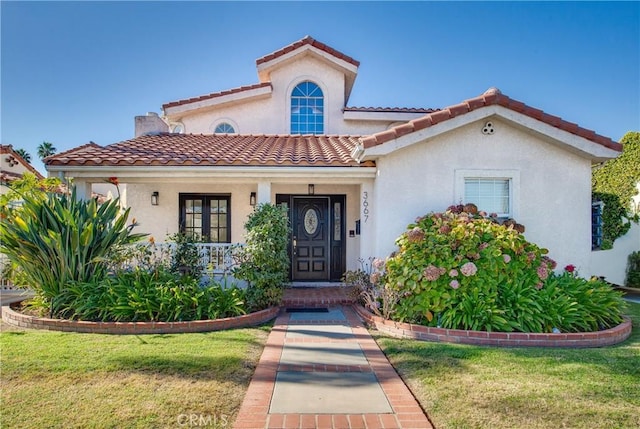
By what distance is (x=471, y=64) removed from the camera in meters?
13.8

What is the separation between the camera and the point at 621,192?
13953mm

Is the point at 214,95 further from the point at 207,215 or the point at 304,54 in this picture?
the point at 207,215

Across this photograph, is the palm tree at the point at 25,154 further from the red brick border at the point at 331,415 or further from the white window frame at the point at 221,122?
the red brick border at the point at 331,415

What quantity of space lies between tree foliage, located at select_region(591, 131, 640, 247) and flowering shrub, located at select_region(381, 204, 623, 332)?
25.4 ft

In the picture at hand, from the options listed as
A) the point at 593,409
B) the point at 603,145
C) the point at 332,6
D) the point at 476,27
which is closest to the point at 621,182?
the point at 603,145

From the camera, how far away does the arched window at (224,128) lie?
15875 millimetres

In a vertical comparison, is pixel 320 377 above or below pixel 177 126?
below

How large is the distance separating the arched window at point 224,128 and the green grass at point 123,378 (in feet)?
35.9

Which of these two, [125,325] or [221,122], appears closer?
[125,325]

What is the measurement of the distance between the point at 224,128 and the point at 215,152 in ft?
19.6

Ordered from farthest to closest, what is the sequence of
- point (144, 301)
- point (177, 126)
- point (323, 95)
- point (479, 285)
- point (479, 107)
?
1. point (177, 126)
2. point (323, 95)
3. point (479, 107)
4. point (144, 301)
5. point (479, 285)

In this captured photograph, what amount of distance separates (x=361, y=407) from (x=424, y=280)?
11.0ft

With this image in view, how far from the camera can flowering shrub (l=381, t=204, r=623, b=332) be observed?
655 centimetres

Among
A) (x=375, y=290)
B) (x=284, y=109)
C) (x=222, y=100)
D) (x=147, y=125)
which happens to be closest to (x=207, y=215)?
(x=147, y=125)
